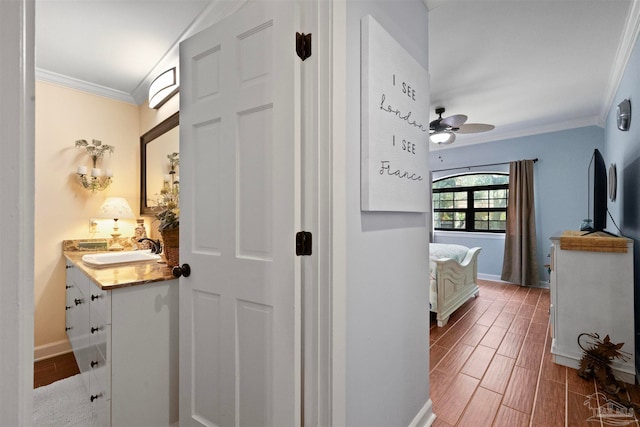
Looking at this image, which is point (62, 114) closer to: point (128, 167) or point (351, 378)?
point (128, 167)

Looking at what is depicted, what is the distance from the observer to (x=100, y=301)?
1.54 m

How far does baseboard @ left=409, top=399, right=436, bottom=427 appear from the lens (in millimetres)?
1580

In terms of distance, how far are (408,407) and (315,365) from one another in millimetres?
783

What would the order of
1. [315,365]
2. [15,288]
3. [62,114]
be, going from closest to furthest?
[15,288] → [315,365] → [62,114]

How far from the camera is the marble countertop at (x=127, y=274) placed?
1.47 metres

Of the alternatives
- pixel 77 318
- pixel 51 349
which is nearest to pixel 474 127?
pixel 77 318

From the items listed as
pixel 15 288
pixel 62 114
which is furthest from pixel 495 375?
pixel 62 114

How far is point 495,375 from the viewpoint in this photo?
2197mm

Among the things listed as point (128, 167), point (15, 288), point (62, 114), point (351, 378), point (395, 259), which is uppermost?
point (62, 114)

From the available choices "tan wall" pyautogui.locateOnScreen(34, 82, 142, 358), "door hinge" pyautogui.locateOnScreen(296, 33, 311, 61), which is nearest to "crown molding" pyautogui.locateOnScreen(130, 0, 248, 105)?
"tan wall" pyautogui.locateOnScreen(34, 82, 142, 358)

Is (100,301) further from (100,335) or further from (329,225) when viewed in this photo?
(329,225)

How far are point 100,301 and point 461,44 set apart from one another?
307cm

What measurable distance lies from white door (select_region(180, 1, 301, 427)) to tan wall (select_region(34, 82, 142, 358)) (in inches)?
78.2

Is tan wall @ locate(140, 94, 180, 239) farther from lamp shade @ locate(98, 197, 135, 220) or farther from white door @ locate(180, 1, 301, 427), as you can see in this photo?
white door @ locate(180, 1, 301, 427)
